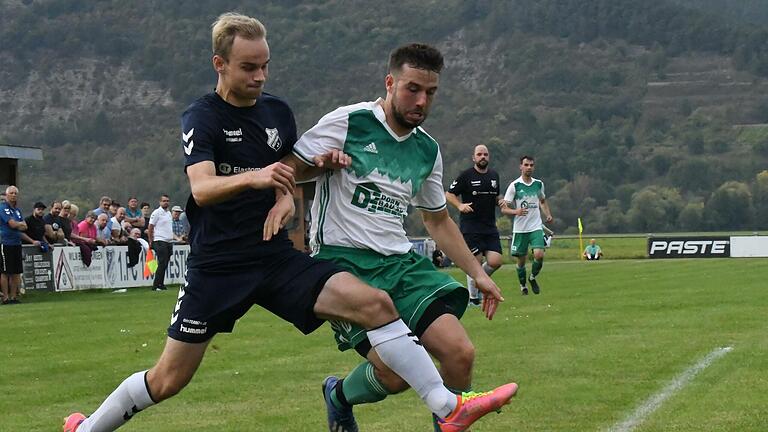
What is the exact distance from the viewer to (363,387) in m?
7.42

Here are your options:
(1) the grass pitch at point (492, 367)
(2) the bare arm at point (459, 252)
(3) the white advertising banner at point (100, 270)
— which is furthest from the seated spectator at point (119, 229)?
(2) the bare arm at point (459, 252)

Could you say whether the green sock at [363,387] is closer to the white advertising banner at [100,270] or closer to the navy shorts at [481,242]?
the navy shorts at [481,242]

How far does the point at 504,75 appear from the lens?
524 ft

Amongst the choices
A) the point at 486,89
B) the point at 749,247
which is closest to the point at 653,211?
the point at 486,89

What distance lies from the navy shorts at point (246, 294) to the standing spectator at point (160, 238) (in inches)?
880

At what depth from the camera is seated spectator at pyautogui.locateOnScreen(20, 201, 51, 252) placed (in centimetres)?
2595

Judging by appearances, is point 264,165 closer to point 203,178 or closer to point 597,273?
point 203,178

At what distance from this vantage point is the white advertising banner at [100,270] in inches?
1083

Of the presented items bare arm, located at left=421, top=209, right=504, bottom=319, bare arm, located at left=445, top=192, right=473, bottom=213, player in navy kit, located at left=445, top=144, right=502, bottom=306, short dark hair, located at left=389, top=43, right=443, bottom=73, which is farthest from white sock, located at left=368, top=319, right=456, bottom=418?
player in navy kit, located at left=445, top=144, right=502, bottom=306

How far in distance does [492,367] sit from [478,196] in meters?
9.74

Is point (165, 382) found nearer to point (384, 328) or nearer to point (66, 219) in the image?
point (384, 328)

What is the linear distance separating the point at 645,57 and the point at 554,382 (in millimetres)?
153972

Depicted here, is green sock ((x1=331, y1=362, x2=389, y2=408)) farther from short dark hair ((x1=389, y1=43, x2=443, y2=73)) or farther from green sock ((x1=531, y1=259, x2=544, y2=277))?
green sock ((x1=531, y1=259, x2=544, y2=277))

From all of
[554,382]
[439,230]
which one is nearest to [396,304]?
[439,230]
